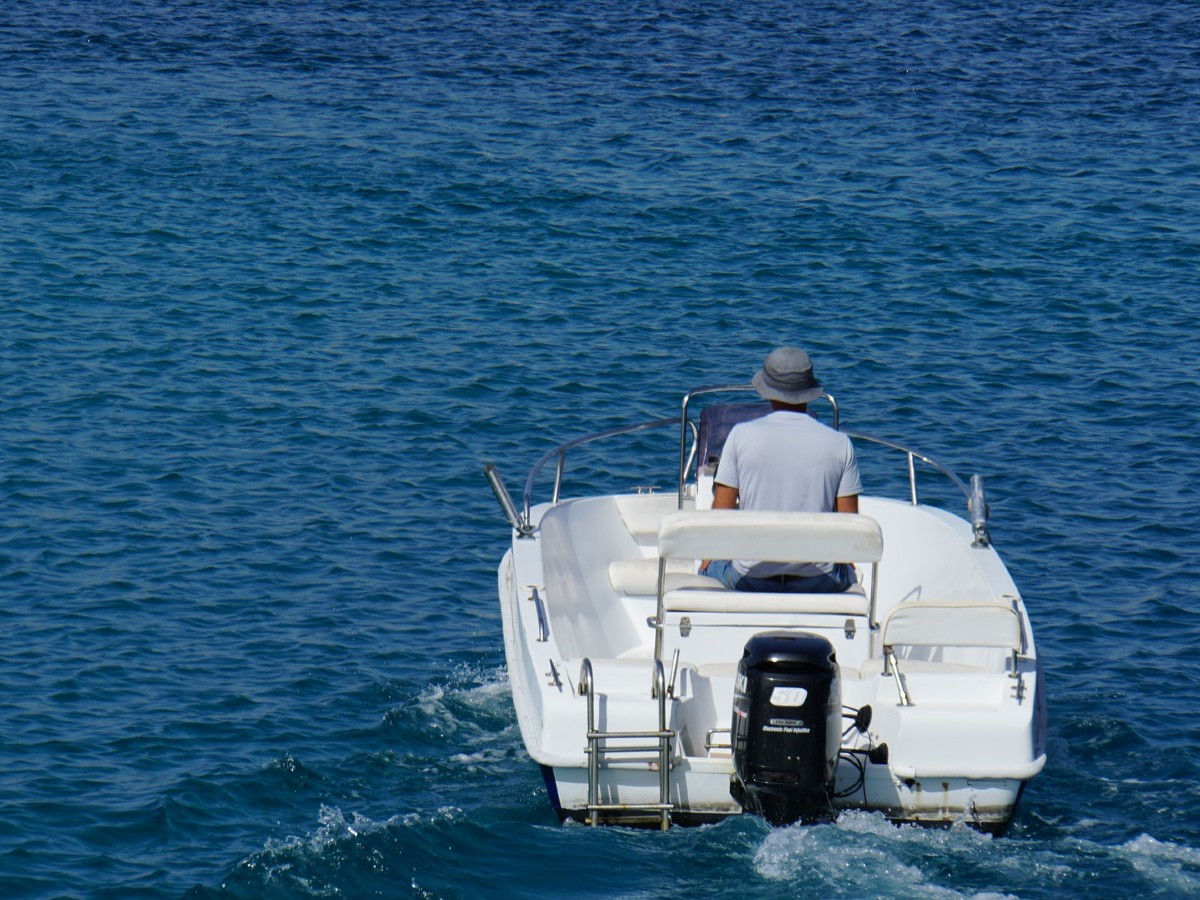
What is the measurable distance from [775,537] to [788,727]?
74cm

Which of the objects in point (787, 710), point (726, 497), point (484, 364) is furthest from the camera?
point (484, 364)

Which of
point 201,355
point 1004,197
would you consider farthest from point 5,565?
point 1004,197

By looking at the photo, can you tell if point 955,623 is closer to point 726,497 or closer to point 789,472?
point 789,472

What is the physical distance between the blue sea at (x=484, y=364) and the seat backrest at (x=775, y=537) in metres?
0.97

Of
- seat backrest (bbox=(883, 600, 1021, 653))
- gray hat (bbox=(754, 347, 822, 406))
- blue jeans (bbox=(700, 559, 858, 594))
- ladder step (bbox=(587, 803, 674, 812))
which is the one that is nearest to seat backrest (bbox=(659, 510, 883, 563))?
seat backrest (bbox=(883, 600, 1021, 653))

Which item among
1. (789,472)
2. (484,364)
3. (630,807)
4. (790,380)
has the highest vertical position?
(790,380)

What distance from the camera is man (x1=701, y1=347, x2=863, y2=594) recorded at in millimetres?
6844

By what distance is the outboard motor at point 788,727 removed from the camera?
5.93m

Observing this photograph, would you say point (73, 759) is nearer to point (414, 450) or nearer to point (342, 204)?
point (414, 450)

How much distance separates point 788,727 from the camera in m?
5.93

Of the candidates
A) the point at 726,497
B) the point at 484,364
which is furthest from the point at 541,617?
the point at 484,364

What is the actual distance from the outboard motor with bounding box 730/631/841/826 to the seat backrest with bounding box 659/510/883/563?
0.42m

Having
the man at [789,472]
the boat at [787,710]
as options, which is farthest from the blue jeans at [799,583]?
the boat at [787,710]

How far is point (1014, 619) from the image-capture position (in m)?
6.38
